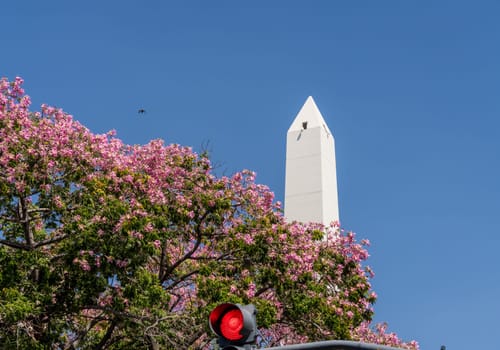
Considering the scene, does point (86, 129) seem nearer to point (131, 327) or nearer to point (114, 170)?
point (114, 170)

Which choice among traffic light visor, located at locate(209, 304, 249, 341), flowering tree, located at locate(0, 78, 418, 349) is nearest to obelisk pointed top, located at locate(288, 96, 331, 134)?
flowering tree, located at locate(0, 78, 418, 349)

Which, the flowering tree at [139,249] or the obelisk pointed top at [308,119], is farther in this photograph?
the obelisk pointed top at [308,119]

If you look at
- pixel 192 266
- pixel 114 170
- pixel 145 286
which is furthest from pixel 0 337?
pixel 192 266

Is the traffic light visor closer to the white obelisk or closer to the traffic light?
the traffic light

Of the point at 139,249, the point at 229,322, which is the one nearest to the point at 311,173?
the point at 139,249

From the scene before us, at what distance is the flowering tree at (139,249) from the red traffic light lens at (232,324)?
9.91 metres

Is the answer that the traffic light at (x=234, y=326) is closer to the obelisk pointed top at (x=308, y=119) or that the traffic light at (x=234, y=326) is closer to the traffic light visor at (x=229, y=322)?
the traffic light visor at (x=229, y=322)

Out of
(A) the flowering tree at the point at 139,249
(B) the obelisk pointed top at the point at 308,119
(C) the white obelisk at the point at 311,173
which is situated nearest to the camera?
(A) the flowering tree at the point at 139,249

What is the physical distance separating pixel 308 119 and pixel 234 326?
26616 mm

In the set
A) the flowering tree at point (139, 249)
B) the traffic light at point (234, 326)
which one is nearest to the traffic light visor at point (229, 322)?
the traffic light at point (234, 326)

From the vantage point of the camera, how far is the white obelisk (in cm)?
2942

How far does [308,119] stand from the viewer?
31.9 metres

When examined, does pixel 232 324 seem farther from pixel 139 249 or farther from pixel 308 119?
pixel 308 119

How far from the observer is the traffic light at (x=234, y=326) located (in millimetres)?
5613
